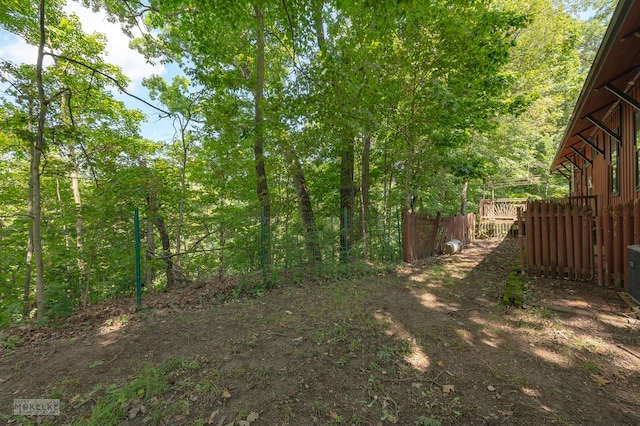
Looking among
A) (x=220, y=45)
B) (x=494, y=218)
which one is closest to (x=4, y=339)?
(x=220, y=45)

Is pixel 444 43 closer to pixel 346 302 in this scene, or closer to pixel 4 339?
pixel 346 302

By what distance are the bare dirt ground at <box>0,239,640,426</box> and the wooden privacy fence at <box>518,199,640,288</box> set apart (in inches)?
13.9

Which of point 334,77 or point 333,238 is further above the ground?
point 334,77

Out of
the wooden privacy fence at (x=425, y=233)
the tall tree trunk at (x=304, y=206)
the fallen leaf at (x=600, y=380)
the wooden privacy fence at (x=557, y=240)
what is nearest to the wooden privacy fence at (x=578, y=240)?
the wooden privacy fence at (x=557, y=240)

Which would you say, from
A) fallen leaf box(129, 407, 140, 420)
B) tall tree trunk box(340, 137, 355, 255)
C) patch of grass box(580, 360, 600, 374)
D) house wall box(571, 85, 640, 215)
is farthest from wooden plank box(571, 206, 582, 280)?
fallen leaf box(129, 407, 140, 420)

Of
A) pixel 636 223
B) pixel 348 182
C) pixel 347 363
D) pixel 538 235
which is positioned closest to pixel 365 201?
pixel 348 182

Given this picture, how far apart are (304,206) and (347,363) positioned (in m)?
5.77

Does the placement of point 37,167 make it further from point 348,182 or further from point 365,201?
point 365,201

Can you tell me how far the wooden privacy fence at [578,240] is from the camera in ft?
12.4

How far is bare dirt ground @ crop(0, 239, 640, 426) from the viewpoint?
2033mm

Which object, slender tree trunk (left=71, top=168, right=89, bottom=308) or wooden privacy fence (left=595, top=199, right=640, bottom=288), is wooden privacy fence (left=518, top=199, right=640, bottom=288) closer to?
wooden privacy fence (left=595, top=199, right=640, bottom=288)

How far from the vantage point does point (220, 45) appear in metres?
7.89

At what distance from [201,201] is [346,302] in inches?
216

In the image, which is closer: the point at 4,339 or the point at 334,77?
the point at 4,339
